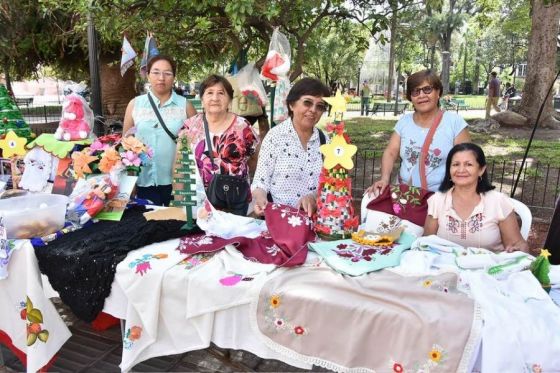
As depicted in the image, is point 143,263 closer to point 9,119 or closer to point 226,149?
point 226,149

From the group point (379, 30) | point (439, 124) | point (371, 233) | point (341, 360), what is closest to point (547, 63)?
point (379, 30)

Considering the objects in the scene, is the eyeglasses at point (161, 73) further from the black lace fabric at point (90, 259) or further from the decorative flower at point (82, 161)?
the black lace fabric at point (90, 259)

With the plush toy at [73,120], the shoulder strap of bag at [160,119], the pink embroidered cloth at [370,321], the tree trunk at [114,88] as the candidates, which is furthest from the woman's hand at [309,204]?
the tree trunk at [114,88]

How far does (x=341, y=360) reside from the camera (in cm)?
163

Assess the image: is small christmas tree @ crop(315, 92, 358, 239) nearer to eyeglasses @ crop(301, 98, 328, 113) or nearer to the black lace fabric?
eyeglasses @ crop(301, 98, 328, 113)

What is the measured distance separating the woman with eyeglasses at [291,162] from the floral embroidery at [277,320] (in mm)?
820

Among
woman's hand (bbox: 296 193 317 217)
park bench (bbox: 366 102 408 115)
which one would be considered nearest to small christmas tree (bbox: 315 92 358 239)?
woman's hand (bbox: 296 193 317 217)

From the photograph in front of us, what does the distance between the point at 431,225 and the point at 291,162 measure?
858 mm

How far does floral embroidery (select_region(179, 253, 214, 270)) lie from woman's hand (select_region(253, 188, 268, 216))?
0.50m

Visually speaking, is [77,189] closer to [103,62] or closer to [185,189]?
[185,189]

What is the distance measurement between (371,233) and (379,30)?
2.87m

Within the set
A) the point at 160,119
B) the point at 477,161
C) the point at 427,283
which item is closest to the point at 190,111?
the point at 160,119

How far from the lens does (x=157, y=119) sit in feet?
10.2

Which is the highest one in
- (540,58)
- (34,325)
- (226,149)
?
(540,58)
